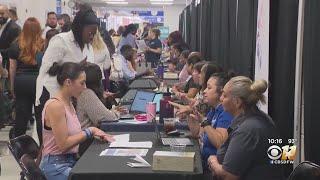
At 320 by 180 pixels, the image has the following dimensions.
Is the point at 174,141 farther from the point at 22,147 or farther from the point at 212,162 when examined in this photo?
the point at 22,147

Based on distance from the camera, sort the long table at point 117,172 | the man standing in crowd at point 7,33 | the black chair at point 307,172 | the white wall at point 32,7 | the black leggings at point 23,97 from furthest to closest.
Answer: the white wall at point 32,7
the man standing in crowd at point 7,33
the black leggings at point 23,97
the long table at point 117,172
the black chair at point 307,172

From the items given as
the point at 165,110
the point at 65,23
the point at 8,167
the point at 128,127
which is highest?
the point at 65,23

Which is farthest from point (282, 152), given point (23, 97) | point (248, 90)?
point (23, 97)

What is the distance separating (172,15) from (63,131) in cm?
2102

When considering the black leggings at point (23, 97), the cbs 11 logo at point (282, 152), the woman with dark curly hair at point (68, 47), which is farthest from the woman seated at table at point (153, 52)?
the cbs 11 logo at point (282, 152)

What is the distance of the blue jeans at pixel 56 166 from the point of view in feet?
10.8

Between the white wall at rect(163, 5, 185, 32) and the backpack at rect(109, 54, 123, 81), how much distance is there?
15427 millimetres

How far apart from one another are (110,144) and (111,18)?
2189 cm

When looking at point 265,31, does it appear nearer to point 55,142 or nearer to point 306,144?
point 306,144

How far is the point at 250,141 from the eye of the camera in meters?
2.72

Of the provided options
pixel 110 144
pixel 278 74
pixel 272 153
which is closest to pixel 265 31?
pixel 278 74

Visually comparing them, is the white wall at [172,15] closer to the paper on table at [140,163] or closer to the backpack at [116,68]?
the backpack at [116,68]

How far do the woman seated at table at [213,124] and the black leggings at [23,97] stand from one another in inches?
106
